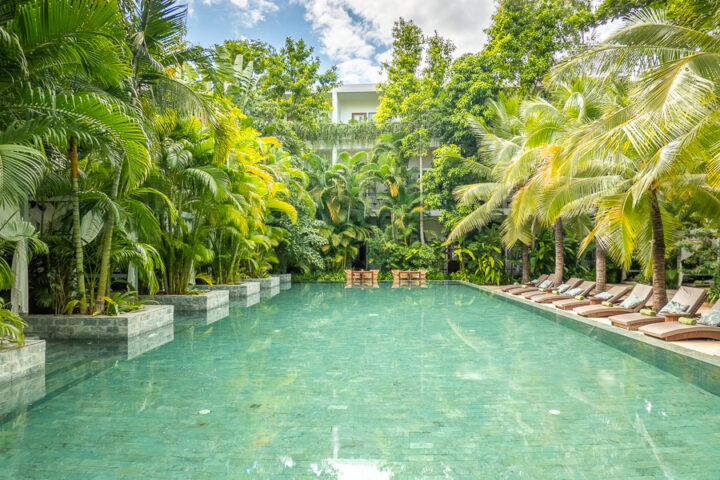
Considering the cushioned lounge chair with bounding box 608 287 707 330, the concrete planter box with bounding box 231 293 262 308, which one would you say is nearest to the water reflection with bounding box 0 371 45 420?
the concrete planter box with bounding box 231 293 262 308

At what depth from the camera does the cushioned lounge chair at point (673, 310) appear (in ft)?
26.7

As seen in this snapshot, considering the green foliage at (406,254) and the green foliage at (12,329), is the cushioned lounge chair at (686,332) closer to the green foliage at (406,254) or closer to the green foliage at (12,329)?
the green foliage at (12,329)

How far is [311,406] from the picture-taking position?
4.27 m

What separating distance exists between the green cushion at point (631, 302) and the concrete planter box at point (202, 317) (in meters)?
8.87

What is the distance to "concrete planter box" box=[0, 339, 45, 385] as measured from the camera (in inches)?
191

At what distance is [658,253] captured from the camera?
8969 mm

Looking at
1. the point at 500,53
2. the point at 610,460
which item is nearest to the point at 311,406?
the point at 610,460

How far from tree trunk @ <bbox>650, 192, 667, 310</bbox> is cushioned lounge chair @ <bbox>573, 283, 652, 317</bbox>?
0.75 metres

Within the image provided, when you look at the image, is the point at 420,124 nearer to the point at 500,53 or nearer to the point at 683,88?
the point at 500,53

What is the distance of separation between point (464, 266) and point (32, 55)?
18.2 metres

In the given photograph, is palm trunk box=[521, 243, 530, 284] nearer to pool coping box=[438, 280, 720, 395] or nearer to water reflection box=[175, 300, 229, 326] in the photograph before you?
pool coping box=[438, 280, 720, 395]

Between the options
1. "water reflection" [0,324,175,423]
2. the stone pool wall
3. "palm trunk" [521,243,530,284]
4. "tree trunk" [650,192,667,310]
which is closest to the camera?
"water reflection" [0,324,175,423]

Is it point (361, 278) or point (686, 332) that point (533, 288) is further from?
point (686, 332)

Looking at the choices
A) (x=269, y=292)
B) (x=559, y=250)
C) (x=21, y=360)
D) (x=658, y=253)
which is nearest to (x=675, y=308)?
(x=658, y=253)
